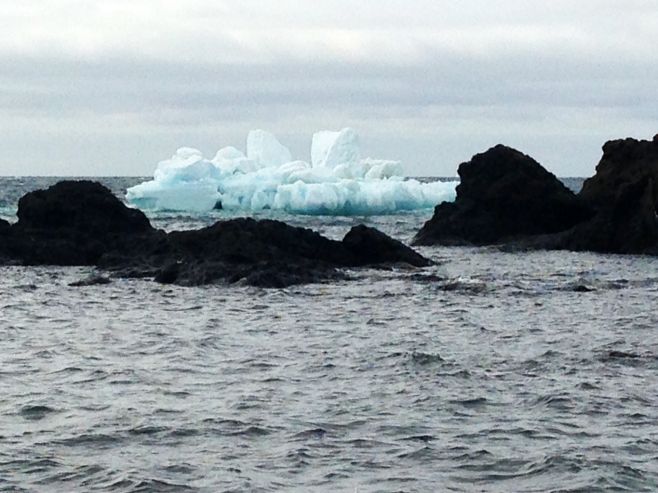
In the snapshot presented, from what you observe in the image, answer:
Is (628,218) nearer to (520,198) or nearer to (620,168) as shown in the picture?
(520,198)

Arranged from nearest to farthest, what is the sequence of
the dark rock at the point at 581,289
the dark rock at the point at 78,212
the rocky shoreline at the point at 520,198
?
the dark rock at the point at 581,289, the dark rock at the point at 78,212, the rocky shoreline at the point at 520,198

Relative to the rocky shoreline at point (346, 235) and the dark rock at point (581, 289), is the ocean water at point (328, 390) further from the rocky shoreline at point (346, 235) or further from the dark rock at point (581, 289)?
the rocky shoreline at point (346, 235)

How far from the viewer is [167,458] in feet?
35.4

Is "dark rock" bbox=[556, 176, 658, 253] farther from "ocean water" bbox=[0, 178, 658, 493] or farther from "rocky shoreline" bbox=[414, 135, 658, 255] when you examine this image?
"ocean water" bbox=[0, 178, 658, 493]

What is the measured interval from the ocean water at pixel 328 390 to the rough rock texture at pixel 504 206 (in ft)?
43.2

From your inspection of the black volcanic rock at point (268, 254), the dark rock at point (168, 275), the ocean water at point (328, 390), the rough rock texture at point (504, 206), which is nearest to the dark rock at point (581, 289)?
the ocean water at point (328, 390)

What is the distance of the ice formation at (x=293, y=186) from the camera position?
57750 millimetres

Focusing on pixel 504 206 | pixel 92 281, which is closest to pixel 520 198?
pixel 504 206

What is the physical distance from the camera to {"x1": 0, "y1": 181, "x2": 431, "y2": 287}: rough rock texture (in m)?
25.5

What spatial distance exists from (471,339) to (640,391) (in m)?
4.42

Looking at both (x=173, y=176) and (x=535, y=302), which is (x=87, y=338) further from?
(x=173, y=176)

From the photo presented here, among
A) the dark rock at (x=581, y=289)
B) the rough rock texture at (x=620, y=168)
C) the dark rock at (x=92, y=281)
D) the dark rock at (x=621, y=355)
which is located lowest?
the dark rock at (x=621, y=355)

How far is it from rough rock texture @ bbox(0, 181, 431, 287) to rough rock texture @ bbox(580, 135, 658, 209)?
33.0 feet

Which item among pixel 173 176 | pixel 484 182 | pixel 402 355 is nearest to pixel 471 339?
pixel 402 355
